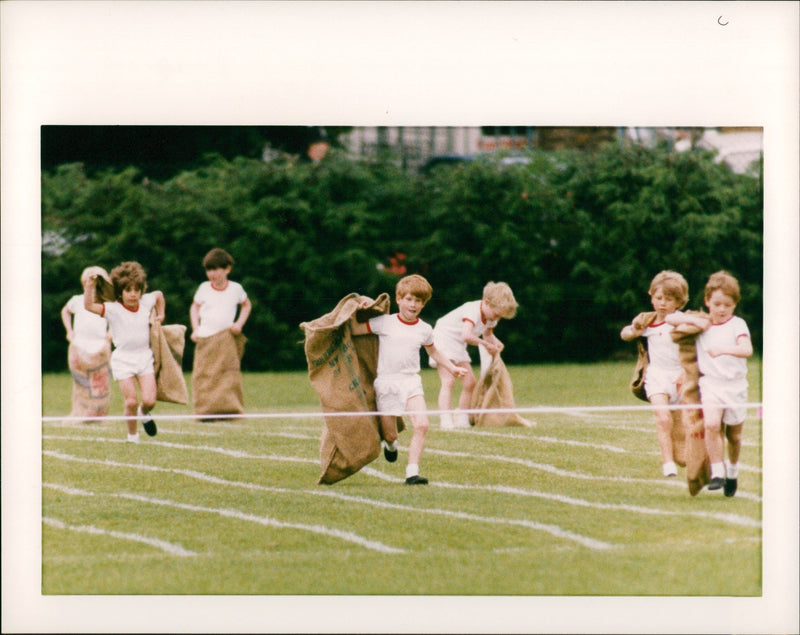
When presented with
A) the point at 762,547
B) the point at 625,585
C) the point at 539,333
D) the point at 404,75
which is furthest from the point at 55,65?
the point at 762,547

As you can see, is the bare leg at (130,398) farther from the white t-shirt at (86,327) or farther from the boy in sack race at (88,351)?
the white t-shirt at (86,327)

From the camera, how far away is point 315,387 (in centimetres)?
699

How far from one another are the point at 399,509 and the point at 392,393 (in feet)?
2.07

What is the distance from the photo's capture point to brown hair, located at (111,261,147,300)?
7.07 meters

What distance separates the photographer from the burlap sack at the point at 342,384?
6.93 meters

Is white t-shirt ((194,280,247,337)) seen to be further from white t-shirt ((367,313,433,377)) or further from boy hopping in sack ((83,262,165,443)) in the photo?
white t-shirt ((367,313,433,377))

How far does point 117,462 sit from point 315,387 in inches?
44.8

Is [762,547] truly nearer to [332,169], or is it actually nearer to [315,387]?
[315,387]

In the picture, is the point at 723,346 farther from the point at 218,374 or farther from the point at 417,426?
the point at 218,374

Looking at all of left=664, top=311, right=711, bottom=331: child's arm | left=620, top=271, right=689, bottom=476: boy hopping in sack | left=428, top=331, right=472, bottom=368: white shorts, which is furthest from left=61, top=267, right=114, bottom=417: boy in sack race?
left=664, top=311, right=711, bottom=331: child's arm

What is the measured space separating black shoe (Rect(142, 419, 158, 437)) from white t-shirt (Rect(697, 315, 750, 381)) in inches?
115

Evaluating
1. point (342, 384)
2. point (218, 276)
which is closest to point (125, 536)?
point (342, 384)

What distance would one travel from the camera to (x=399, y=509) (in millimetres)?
6750

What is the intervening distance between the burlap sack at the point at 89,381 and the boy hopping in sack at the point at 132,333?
6 centimetres
